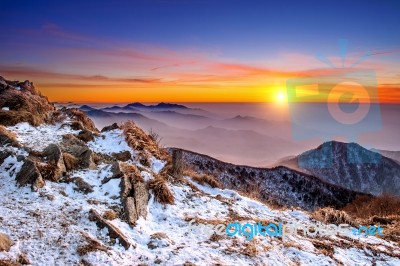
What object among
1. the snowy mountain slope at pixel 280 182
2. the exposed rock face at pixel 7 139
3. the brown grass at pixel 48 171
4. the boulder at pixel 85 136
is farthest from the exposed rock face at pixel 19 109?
the snowy mountain slope at pixel 280 182

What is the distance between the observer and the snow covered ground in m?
7.66

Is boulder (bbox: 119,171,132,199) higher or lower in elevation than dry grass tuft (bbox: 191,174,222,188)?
higher

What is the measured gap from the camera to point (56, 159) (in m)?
11.6

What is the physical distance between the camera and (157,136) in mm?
19828

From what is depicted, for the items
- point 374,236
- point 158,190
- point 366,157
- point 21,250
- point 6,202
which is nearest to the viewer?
point 21,250

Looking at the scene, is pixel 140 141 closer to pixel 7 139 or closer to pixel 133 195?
pixel 7 139

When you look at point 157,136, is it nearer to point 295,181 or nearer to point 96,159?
point 96,159

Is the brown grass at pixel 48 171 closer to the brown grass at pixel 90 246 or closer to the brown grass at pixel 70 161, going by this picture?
the brown grass at pixel 70 161

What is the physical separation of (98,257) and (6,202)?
142 inches

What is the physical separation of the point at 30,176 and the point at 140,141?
7.36 meters

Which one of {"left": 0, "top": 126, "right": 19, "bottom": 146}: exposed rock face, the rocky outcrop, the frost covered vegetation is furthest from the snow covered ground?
{"left": 0, "top": 126, "right": 19, "bottom": 146}: exposed rock face

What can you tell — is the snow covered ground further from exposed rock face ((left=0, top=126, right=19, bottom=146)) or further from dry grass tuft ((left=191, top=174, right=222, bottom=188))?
dry grass tuft ((left=191, top=174, right=222, bottom=188))

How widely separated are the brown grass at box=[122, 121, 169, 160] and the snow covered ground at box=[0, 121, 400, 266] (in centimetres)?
363

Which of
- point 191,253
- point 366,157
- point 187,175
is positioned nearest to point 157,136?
point 187,175
